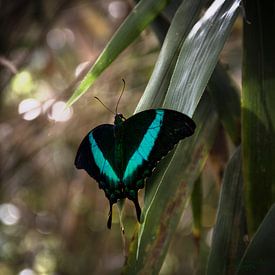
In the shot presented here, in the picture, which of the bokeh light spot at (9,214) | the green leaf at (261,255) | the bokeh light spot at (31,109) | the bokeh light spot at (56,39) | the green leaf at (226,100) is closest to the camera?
the green leaf at (261,255)

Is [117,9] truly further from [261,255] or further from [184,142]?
[261,255]

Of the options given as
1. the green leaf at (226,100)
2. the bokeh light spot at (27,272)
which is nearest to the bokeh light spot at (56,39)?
the bokeh light spot at (27,272)

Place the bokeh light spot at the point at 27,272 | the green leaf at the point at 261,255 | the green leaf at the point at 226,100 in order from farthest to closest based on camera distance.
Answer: the bokeh light spot at the point at 27,272
the green leaf at the point at 226,100
the green leaf at the point at 261,255

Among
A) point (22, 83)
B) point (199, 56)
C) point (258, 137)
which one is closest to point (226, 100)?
point (258, 137)

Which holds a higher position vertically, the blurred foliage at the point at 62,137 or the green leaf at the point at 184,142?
the green leaf at the point at 184,142

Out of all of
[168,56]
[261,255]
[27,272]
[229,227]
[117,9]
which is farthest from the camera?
[117,9]

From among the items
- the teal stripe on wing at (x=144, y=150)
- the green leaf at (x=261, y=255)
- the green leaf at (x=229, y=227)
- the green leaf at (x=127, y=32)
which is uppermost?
the green leaf at (x=127, y=32)

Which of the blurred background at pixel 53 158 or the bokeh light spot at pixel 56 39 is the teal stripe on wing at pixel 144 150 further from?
the bokeh light spot at pixel 56 39

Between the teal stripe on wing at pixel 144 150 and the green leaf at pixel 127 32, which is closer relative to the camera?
the teal stripe on wing at pixel 144 150
